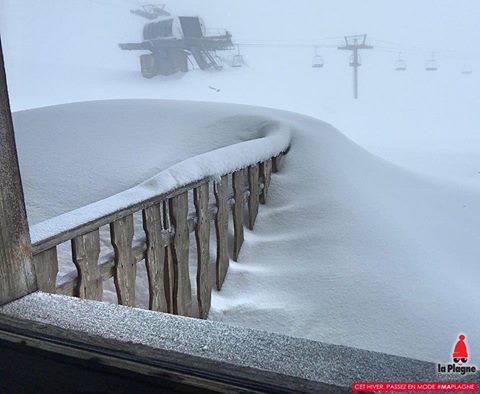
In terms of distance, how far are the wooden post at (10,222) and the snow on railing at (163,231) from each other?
0.60 meters

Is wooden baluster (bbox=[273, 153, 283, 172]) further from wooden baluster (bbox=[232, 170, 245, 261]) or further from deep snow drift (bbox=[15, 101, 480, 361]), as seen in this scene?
wooden baluster (bbox=[232, 170, 245, 261])

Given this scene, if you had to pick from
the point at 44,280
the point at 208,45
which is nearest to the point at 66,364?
the point at 44,280

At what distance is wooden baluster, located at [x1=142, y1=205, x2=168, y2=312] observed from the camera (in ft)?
5.90

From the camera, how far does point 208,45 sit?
553 inches

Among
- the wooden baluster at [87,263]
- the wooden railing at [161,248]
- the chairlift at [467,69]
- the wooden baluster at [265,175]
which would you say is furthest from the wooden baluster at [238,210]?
the chairlift at [467,69]

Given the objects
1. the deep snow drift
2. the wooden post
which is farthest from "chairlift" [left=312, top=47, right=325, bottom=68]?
the wooden post

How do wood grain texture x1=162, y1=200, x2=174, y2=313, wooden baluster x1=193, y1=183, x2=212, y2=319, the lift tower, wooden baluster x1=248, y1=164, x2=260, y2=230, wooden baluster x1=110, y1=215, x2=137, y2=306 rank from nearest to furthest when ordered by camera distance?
wooden baluster x1=110, y1=215, x2=137, y2=306, wood grain texture x1=162, y1=200, x2=174, y2=313, wooden baluster x1=193, y1=183, x2=212, y2=319, wooden baluster x1=248, y1=164, x2=260, y2=230, the lift tower

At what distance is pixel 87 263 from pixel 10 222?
0.84m

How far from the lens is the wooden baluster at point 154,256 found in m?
1.80

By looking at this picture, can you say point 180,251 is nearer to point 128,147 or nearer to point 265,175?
point 265,175

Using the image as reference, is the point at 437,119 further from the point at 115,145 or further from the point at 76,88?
the point at 115,145

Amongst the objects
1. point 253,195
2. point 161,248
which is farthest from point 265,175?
point 161,248

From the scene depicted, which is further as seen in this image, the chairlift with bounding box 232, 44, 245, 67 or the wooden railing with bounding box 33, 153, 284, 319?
the chairlift with bounding box 232, 44, 245, 67

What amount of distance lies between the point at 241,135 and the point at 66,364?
2.86 m
